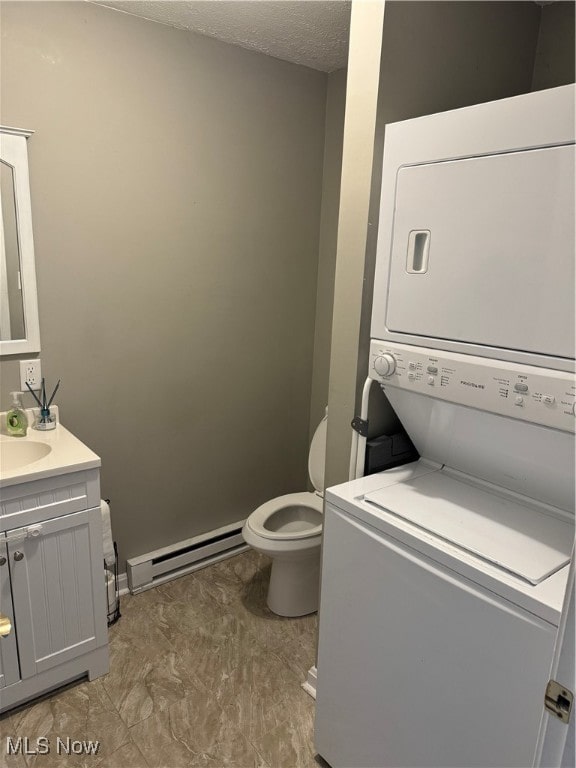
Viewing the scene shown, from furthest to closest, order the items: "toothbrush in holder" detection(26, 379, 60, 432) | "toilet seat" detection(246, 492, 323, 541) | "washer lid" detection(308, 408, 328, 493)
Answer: "washer lid" detection(308, 408, 328, 493)
"toilet seat" detection(246, 492, 323, 541)
"toothbrush in holder" detection(26, 379, 60, 432)

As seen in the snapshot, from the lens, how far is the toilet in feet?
6.98

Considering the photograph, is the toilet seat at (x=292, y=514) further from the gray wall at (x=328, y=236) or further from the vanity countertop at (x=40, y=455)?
the vanity countertop at (x=40, y=455)

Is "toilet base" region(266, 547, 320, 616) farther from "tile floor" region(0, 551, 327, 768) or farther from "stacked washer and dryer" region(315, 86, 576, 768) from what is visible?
"stacked washer and dryer" region(315, 86, 576, 768)

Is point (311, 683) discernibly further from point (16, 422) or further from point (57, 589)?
point (16, 422)

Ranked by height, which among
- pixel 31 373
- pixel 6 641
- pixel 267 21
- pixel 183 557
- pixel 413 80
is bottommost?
pixel 183 557

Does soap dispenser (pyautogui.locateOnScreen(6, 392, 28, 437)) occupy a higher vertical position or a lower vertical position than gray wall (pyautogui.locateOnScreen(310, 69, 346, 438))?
lower

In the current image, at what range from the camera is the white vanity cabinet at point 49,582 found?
1651mm

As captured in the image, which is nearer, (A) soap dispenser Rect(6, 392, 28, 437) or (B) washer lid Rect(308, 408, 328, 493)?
(A) soap dispenser Rect(6, 392, 28, 437)

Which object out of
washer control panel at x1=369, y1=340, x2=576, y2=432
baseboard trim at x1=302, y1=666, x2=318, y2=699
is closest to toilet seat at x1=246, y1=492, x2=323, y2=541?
baseboard trim at x1=302, y1=666, x2=318, y2=699

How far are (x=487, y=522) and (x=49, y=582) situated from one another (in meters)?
1.41

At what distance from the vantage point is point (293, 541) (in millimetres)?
2121

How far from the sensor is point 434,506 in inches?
53.3

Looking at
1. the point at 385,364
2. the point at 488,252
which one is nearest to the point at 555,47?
the point at 488,252

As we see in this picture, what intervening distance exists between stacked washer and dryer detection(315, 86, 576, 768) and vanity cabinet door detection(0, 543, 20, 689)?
1006mm
